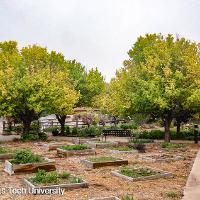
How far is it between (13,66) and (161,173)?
19790 millimetres

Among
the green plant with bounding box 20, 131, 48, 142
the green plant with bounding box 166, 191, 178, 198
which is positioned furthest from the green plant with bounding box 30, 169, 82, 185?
the green plant with bounding box 20, 131, 48, 142

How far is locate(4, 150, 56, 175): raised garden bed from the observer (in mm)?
13797

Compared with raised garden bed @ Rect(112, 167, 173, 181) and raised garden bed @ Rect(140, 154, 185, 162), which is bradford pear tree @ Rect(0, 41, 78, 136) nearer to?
raised garden bed @ Rect(140, 154, 185, 162)

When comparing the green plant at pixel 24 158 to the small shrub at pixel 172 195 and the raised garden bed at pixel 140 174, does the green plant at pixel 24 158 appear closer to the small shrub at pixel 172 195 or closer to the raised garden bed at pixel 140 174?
the raised garden bed at pixel 140 174

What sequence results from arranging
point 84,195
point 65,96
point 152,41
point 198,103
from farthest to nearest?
point 152,41
point 65,96
point 198,103
point 84,195

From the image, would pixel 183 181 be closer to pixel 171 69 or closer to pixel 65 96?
pixel 171 69

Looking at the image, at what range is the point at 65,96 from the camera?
2905cm

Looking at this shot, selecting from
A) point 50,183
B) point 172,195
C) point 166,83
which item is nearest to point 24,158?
point 50,183

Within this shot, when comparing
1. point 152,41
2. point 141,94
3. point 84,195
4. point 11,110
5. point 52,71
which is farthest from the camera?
point 152,41

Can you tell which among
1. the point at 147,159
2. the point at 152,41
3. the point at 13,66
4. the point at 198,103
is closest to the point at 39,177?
the point at 147,159

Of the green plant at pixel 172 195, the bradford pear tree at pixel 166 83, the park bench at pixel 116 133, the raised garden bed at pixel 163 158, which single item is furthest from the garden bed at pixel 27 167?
the park bench at pixel 116 133

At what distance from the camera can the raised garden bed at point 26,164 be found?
1380cm

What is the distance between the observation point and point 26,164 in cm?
1404

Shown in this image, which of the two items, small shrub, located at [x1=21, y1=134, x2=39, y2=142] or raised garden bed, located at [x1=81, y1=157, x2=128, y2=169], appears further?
small shrub, located at [x1=21, y1=134, x2=39, y2=142]
